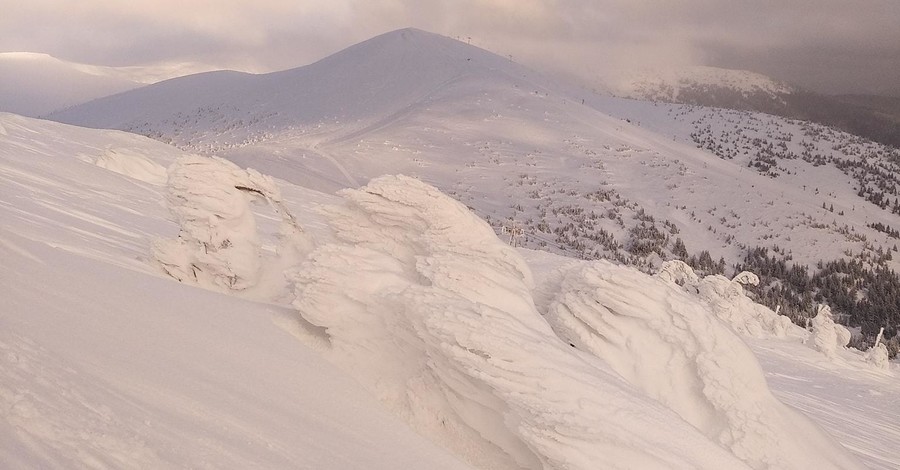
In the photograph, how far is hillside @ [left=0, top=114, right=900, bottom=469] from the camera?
245 cm

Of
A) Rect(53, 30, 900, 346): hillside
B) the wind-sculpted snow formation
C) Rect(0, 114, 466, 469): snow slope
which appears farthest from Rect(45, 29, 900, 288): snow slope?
Rect(0, 114, 466, 469): snow slope

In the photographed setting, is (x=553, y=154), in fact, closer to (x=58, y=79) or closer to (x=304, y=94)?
(x=304, y=94)

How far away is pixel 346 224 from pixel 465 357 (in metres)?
2.91

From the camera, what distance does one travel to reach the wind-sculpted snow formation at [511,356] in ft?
12.9

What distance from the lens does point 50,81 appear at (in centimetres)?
17050

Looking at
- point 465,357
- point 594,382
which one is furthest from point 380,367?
point 594,382

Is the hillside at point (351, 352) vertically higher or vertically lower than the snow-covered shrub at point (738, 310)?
higher

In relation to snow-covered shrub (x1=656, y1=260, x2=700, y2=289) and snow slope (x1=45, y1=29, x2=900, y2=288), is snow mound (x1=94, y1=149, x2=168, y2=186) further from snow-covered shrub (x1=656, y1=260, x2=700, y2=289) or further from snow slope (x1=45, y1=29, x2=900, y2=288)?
snow slope (x1=45, y1=29, x2=900, y2=288)

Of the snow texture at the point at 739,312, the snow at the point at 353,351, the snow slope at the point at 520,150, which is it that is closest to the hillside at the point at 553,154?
the snow slope at the point at 520,150

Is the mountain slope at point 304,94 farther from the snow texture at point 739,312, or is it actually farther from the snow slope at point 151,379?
the snow slope at point 151,379

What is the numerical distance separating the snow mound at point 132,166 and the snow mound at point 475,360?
11971 millimetres

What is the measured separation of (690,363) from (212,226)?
540 cm

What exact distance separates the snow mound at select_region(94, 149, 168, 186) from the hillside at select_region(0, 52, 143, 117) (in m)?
156

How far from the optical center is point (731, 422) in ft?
18.9
